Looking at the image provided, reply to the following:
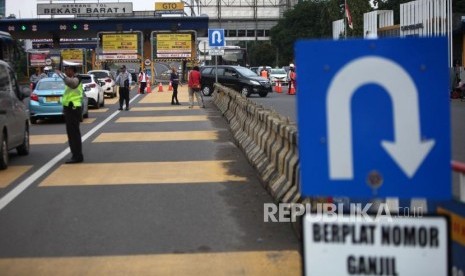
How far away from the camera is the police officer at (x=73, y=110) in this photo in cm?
1191

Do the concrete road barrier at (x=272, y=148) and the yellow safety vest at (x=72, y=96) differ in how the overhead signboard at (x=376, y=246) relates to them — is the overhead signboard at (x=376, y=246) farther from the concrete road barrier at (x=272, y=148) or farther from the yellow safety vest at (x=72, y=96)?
the yellow safety vest at (x=72, y=96)

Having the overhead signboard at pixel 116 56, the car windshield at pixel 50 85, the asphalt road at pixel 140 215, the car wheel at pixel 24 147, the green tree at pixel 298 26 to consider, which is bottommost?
the asphalt road at pixel 140 215

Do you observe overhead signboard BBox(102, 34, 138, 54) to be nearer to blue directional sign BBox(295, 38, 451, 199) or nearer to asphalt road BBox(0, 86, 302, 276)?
asphalt road BBox(0, 86, 302, 276)

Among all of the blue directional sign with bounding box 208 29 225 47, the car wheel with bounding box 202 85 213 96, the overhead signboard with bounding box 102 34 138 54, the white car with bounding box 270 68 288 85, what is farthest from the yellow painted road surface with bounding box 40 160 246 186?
the overhead signboard with bounding box 102 34 138 54

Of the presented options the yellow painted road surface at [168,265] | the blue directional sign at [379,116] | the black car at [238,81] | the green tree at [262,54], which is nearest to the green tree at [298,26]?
the green tree at [262,54]

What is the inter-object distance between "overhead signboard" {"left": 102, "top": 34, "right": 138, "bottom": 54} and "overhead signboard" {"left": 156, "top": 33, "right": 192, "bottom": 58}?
194 cm

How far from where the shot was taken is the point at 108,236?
6.96 meters

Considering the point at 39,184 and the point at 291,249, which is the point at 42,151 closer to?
the point at 39,184

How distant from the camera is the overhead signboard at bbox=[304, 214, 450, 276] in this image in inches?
119

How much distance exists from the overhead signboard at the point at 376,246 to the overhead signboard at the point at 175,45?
49510 millimetres

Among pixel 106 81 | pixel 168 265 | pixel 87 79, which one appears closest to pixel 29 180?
pixel 168 265

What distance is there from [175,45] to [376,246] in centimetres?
4982

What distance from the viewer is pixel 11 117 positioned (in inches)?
482

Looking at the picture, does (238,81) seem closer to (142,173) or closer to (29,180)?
(142,173)
